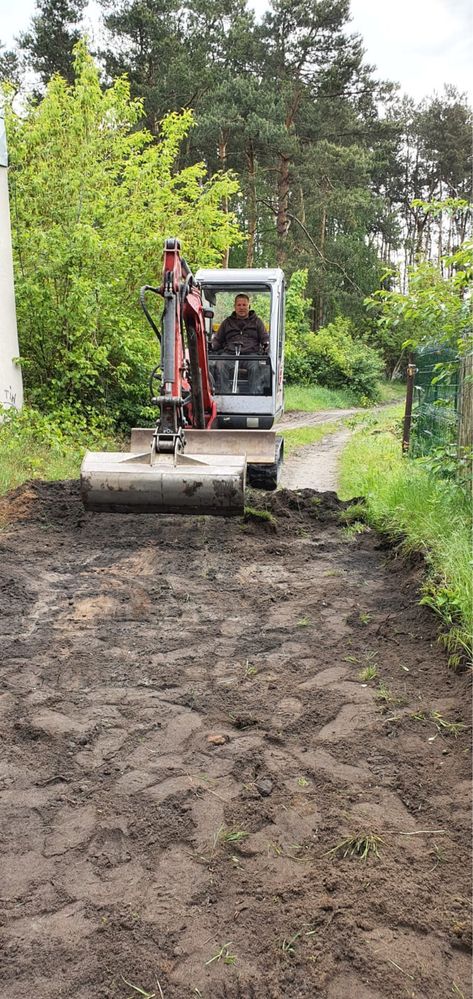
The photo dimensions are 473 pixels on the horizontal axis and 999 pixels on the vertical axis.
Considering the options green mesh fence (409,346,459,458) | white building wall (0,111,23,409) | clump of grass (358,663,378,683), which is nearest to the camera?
clump of grass (358,663,378,683)

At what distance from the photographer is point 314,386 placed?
87.4 feet

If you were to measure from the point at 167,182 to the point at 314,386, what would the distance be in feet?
49.6

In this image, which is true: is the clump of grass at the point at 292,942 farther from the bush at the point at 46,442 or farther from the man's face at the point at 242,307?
the man's face at the point at 242,307

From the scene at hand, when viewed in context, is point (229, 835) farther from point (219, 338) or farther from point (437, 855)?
point (219, 338)

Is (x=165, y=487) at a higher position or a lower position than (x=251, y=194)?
lower

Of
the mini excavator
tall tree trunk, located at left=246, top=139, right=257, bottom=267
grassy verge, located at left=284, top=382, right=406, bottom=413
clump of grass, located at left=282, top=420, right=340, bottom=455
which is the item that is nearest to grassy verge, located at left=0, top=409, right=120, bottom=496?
the mini excavator

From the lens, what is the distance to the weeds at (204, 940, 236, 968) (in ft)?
6.98

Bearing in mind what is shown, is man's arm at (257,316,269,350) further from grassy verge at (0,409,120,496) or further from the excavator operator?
grassy verge at (0,409,120,496)

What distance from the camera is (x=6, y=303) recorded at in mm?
10688

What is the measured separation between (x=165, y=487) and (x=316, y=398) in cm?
1966

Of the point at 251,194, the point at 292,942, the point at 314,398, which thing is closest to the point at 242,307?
the point at 292,942

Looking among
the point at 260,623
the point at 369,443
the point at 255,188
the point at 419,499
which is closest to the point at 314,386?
the point at 255,188

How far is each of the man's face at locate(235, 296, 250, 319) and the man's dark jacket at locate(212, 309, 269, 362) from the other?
39mm

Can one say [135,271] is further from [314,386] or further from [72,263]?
[314,386]
